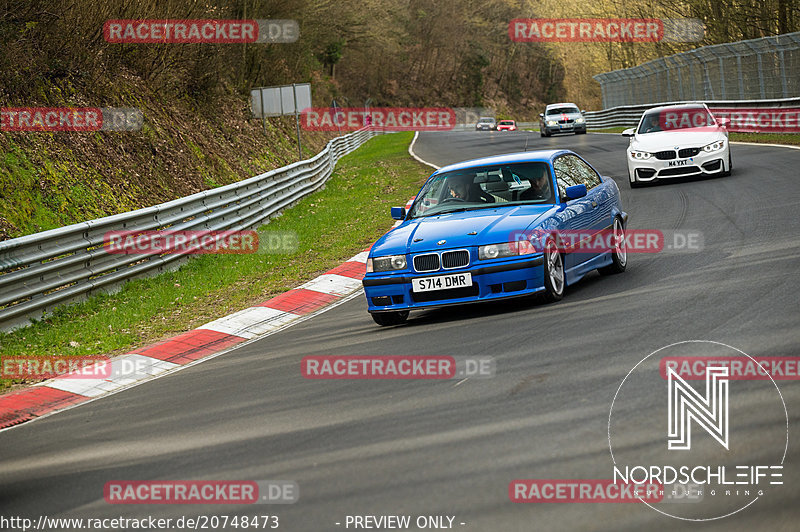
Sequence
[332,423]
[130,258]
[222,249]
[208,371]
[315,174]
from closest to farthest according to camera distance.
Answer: [332,423] → [208,371] → [130,258] → [222,249] → [315,174]

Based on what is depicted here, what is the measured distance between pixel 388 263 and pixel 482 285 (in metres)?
0.91

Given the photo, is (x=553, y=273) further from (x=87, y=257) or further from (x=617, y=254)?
(x=87, y=257)

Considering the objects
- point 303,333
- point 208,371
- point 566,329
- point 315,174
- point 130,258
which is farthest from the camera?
point 315,174

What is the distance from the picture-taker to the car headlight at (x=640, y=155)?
19.0m

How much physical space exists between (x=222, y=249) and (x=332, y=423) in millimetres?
11193

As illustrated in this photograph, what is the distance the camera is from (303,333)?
964cm

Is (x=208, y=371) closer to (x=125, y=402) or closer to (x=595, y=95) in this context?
(x=125, y=402)

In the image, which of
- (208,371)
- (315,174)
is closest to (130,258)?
(208,371)

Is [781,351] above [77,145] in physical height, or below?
below

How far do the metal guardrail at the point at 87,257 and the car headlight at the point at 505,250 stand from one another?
16.6 ft

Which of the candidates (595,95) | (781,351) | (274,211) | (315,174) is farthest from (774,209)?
(595,95)

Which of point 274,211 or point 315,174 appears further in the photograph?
point 315,174

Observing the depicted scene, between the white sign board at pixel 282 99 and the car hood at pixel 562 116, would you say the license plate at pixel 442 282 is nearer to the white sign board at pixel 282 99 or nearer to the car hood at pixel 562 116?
the white sign board at pixel 282 99

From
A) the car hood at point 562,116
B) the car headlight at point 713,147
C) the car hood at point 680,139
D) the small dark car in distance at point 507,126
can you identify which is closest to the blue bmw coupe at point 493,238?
the car hood at point 680,139
